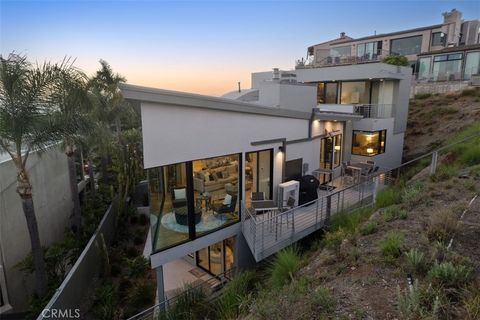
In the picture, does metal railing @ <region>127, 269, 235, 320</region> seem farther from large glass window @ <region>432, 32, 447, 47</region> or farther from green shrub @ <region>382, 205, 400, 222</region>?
large glass window @ <region>432, 32, 447, 47</region>

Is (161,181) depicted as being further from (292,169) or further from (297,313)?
(292,169)

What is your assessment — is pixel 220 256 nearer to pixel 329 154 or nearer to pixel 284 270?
pixel 284 270

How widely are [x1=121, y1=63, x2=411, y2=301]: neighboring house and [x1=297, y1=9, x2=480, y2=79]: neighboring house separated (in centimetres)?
2141

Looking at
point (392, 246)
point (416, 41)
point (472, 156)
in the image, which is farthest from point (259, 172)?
point (416, 41)

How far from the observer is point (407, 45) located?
37094 millimetres

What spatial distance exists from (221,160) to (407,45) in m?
39.1

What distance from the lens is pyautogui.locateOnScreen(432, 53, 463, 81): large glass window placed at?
2960 cm

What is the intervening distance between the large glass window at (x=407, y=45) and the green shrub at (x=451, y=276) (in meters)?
40.9

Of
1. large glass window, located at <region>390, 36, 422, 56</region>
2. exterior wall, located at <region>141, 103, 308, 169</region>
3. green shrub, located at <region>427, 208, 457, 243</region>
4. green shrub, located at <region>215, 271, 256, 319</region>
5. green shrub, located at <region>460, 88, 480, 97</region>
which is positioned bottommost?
green shrub, located at <region>215, 271, 256, 319</region>

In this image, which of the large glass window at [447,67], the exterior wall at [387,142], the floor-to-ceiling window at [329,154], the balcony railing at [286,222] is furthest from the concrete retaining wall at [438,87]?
the balcony railing at [286,222]

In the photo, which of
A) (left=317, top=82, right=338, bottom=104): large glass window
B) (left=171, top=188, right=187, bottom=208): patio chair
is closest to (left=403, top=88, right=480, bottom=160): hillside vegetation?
(left=317, top=82, right=338, bottom=104): large glass window

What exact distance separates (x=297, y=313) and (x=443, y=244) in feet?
10.4

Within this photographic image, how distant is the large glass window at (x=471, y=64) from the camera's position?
1111 inches

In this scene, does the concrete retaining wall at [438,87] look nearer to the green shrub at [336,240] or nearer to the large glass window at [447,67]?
the large glass window at [447,67]
